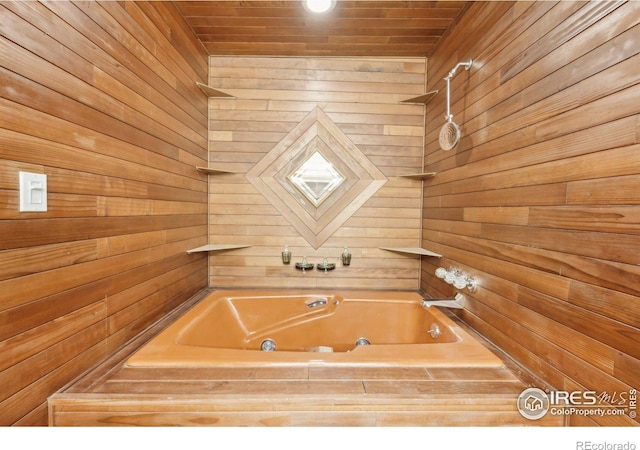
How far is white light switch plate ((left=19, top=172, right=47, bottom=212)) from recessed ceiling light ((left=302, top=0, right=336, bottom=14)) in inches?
60.6

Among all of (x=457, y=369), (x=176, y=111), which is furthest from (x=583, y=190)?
(x=176, y=111)

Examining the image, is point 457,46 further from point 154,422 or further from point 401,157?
point 154,422

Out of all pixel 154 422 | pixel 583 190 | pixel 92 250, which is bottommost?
pixel 154 422

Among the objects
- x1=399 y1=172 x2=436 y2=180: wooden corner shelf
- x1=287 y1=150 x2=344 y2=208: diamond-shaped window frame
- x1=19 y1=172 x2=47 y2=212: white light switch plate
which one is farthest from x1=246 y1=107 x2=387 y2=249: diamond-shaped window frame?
x1=19 y1=172 x2=47 y2=212: white light switch plate

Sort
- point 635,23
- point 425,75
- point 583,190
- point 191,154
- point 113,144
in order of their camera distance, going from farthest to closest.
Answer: point 425,75 → point 191,154 → point 113,144 → point 583,190 → point 635,23

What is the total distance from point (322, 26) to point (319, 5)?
311mm

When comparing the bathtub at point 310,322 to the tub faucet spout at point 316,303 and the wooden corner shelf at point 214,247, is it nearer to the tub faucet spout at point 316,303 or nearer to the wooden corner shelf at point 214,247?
the tub faucet spout at point 316,303

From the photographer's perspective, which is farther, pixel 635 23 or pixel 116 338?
pixel 116 338

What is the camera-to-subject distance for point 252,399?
94 centimetres

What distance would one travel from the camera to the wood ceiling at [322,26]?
5.56 ft

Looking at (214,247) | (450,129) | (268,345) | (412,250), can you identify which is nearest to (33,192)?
(214,247)

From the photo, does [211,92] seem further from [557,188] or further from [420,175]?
[557,188]

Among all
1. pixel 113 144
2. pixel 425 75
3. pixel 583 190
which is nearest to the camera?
pixel 583 190

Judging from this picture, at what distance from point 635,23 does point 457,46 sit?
3.71 feet
